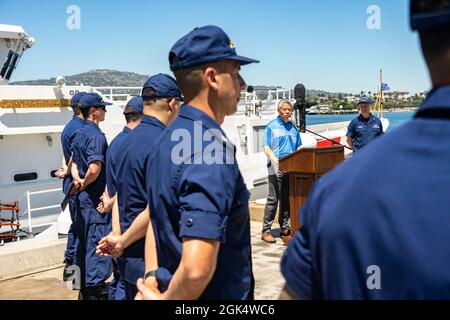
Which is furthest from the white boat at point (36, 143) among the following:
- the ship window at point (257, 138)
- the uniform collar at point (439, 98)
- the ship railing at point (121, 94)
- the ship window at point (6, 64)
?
the uniform collar at point (439, 98)

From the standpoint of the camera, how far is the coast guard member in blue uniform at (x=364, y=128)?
8398 mm

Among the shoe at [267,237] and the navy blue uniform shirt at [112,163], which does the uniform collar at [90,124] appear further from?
the shoe at [267,237]

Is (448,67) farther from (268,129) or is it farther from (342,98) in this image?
(342,98)

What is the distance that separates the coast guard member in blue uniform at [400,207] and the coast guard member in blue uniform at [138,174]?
171cm

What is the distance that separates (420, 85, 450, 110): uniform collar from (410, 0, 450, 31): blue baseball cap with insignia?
122 millimetres

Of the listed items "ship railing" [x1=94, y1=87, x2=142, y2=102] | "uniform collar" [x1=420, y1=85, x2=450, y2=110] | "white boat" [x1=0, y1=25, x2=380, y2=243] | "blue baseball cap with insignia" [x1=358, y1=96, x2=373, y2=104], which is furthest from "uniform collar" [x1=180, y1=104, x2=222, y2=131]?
"ship railing" [x1=94, y1=87, x2=142, y2=102]

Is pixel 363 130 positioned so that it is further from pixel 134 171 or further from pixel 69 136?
pixel 134 171

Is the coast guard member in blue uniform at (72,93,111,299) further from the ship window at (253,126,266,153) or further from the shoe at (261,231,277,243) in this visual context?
the ship window at (253,126,266,153)

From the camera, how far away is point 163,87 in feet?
9.36

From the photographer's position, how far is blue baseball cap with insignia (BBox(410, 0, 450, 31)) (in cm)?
95

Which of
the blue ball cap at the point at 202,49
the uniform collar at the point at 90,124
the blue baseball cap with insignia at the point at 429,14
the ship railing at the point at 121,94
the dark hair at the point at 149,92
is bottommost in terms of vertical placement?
the uniform collar at the point at 90,124

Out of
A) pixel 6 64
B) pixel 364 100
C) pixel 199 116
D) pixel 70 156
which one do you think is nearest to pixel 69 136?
pixel 70 156

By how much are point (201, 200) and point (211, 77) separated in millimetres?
518

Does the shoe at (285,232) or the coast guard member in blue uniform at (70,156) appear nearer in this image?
the coast guard member in blue uniform at (70,156)
